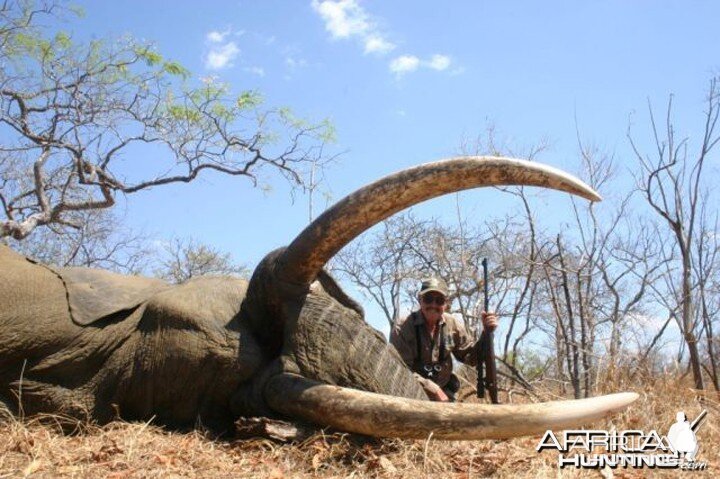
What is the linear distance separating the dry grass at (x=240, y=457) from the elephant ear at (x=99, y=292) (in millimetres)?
546

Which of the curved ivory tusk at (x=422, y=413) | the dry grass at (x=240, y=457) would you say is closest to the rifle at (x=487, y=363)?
the dry grass at (x=240, y=457)

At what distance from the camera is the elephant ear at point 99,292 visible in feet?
11.7

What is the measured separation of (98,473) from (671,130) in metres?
7.62

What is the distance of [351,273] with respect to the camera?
18938 millimetres

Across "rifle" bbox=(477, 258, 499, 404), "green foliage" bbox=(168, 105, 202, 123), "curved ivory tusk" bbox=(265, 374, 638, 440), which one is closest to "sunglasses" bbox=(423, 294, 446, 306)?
"rifle" bbox=(477, 258, 499, 404)

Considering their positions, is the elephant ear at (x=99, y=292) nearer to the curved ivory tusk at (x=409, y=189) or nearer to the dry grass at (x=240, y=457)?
the dry grass at (x=240, y=457)

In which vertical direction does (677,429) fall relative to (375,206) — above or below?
below

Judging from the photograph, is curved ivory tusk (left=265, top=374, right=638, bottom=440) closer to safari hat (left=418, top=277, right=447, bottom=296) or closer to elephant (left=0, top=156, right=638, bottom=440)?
elephant (left=0, top=156, right=638, bottom=440)

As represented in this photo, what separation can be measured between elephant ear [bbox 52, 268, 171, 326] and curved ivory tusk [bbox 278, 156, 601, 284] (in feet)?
3.08

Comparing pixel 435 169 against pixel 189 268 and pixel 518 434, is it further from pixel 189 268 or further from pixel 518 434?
pixel 189 268

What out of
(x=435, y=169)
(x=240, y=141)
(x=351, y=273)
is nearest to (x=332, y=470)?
(x=435, y=169)

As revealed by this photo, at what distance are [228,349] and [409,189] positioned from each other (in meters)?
1.13

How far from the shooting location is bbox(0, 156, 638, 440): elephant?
3.16 meters

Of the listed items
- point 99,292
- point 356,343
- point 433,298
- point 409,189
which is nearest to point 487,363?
point 433,298
